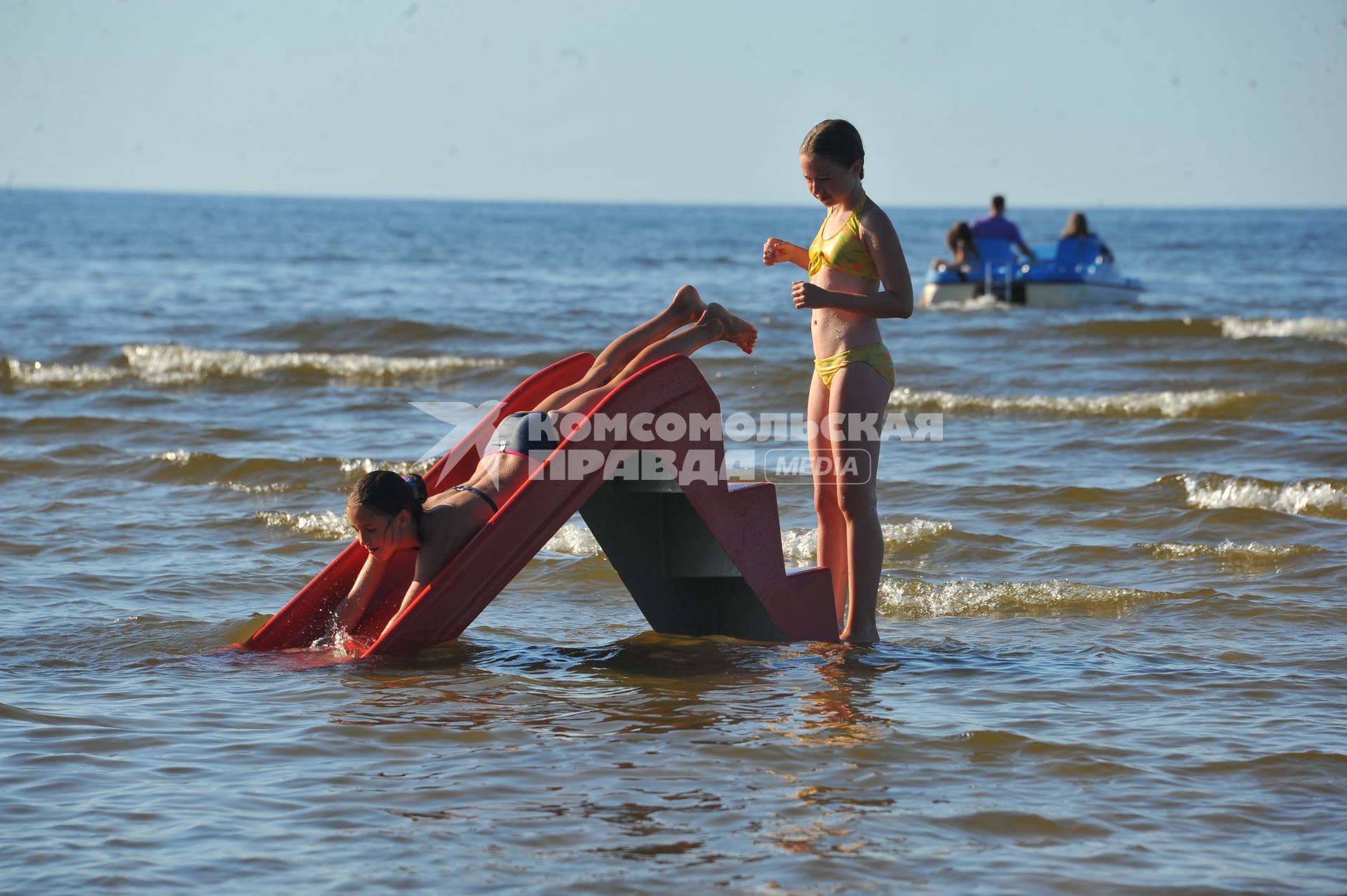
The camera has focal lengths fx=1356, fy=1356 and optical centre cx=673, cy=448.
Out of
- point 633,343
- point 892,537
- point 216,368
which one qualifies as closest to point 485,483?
point 633,343

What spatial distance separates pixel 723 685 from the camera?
15.0 feet

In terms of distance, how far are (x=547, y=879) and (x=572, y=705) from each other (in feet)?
4.33

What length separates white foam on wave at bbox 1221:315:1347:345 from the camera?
56.8 ft

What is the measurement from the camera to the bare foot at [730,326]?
465cm

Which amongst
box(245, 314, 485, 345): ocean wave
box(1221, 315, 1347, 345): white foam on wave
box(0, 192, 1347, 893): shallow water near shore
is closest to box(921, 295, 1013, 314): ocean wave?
box(1221, 315, 1347, 345): white foam on wave

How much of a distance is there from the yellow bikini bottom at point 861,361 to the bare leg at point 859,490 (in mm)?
18

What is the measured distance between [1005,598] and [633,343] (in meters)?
2.23

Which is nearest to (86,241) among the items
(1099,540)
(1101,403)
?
(1101,403)

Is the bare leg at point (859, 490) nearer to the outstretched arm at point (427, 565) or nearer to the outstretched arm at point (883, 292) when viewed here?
the outstretched arm at point (883, 292)

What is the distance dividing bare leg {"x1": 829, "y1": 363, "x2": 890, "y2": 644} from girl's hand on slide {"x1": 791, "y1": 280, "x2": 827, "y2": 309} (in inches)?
11.5

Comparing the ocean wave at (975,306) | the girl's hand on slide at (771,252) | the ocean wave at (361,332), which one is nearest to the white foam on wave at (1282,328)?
the ocean wave at (975,306)

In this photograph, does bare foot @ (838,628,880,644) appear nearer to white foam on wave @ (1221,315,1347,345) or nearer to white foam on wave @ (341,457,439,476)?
white foam on wave @ (341,457,439,476)

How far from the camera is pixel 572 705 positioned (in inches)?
171

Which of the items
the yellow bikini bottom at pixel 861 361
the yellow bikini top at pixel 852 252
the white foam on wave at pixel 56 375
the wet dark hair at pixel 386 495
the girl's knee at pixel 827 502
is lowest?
the girl's knee at pixel 827 502
